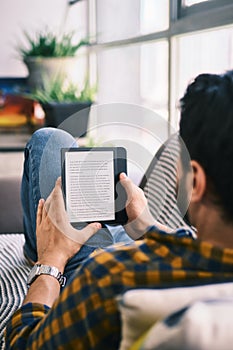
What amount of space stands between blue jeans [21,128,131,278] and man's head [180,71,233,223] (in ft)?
2.08

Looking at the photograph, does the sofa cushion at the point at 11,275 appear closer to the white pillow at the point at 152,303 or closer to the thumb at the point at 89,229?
the thumb at the point at 89,229

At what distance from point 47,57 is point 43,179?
203cm

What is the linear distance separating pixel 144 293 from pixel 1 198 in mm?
1488

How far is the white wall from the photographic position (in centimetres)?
362

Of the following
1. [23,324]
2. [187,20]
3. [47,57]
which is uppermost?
[187,20]

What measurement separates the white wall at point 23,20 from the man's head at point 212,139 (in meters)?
3.07

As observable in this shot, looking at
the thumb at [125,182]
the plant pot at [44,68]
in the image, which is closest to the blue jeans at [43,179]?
the thumb at [125,182]

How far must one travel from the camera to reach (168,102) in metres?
2.51

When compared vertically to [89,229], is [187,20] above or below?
above

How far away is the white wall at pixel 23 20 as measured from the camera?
3619 mm

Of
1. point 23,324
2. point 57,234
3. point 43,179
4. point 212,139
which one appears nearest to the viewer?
point 212,139

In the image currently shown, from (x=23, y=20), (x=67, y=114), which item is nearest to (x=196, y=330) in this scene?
(x=67, y=114)

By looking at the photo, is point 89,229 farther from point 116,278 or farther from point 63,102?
point 63,102

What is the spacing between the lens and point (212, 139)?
0.65 metres
